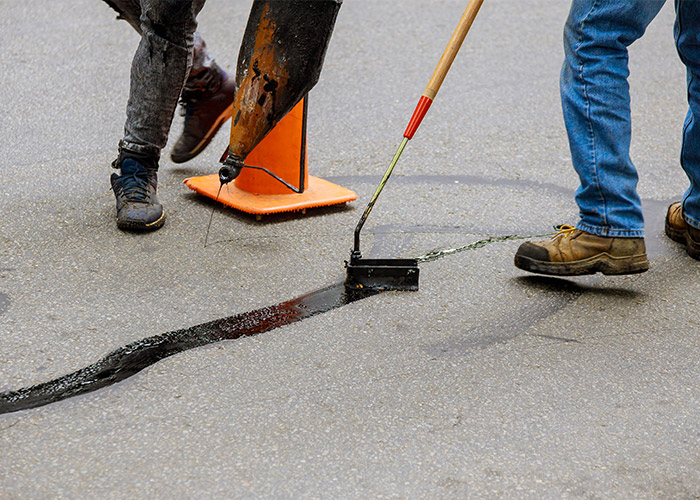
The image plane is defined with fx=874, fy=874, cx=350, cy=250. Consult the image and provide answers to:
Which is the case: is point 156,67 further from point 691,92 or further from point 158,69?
point 691,92

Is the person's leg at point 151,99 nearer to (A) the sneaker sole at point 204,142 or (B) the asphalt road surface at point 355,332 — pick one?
(B) the asphalt road surface at point 355,332

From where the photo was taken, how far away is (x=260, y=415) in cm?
214

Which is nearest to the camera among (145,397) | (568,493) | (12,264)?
(568,493)

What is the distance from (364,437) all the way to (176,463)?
44 centimetres

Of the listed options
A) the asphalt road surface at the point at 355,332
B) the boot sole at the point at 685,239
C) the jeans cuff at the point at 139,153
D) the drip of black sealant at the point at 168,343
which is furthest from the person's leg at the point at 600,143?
the jeans cuff at the point at 139,153

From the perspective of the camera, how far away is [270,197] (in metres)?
3.51

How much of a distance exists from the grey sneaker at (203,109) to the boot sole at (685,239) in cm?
193

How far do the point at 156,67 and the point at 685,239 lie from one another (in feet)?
6.97

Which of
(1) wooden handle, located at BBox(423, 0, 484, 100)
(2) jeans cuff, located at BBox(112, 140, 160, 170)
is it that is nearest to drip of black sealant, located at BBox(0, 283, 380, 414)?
(1) wooden handle, located at BBox(423, 0, 484, 100)

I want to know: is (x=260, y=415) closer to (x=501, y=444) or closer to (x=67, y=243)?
(x=501, y=444)

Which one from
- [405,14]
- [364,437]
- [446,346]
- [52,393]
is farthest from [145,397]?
[405,14]

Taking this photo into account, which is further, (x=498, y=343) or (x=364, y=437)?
(x=498, y=343)

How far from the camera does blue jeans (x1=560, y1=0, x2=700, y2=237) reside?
2.77m

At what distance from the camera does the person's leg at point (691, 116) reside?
3.05 metres
